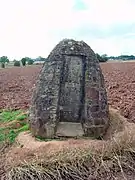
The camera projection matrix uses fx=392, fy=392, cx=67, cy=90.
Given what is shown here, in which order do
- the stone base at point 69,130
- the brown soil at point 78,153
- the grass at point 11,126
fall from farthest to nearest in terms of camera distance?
1. the grass at point 11,126
2. the stone base at point 69,130
3. the brown soil at point 78,153

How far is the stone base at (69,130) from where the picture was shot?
8.01 meters

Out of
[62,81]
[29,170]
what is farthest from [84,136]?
[29,170]

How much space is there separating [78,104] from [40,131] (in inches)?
38.5

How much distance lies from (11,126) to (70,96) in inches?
72.4

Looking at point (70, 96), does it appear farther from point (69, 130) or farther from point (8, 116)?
point (8, 116)

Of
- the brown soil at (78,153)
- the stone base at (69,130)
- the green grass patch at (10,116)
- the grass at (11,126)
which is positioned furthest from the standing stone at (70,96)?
the green grass patch at (10,116)

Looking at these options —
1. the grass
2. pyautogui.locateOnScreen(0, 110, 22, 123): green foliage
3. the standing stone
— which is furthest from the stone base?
pyautogui.locateOnScreen(0, 110, 22, 123): green foliage

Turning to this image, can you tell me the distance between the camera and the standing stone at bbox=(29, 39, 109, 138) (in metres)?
8.08

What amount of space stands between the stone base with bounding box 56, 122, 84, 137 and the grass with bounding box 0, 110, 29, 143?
1.00 m

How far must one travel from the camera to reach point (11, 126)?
9.26 m

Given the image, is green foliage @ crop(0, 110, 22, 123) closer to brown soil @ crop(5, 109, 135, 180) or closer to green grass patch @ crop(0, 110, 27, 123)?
green grass patch @ crop(0, 110, 27, 123)

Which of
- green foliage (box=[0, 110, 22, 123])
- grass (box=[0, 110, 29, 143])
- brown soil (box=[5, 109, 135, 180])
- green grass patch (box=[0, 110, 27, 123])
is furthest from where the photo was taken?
green foliage (box=[0, 110, 22, 123])

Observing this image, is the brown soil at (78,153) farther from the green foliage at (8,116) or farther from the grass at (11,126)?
the green foliage at (8,116)

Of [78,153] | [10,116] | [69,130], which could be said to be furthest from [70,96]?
[10,116]
